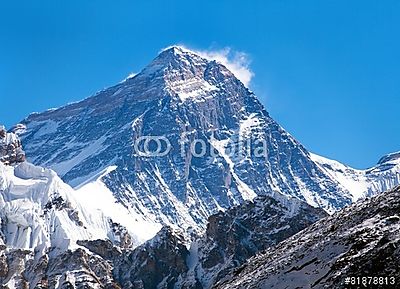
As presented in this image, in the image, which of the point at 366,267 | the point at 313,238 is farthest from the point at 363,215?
the point at 366,267

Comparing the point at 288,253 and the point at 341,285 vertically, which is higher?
the point at 288,253

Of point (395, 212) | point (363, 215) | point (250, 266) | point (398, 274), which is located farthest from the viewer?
point (250, 266)

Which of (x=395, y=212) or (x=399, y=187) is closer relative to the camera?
(x=395, y=212)

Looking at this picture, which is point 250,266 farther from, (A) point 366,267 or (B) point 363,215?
(A) point 366,267

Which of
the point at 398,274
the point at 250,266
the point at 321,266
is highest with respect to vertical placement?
the point at 250,266

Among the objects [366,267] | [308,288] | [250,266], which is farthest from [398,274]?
[250,266]

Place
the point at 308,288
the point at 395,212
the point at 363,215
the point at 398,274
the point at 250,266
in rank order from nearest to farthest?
1. the point at 398,274
2. the point at 308,288
3. the point at 395,212
4. the point at 363,215
5. the point at 250,266
